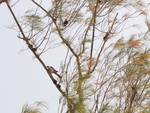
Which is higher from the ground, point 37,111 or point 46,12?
point 46,12

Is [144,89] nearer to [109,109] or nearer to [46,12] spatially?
[109,109]

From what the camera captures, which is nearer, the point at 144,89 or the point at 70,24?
the point at 70,24

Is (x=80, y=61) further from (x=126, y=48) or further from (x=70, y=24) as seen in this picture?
(x=126, y=48)

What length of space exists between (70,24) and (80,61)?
7.5 inches

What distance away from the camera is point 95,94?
1.91 meters

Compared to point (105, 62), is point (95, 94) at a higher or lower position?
lower

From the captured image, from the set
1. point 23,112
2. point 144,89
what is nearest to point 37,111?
point 23,112

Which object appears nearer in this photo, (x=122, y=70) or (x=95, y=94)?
(x=95, y=94)

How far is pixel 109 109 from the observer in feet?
6.34

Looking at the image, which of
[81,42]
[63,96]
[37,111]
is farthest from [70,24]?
[37,111]

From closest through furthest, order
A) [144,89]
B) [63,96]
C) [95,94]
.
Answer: [63,96], [95,94], [144,89]

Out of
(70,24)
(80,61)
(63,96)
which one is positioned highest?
(70,24)

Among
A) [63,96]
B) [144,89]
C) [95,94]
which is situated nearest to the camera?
[63,96]

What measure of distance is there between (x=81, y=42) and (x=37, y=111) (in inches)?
16.8
